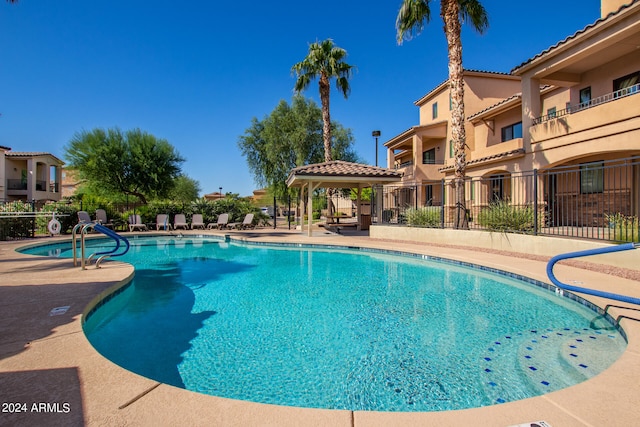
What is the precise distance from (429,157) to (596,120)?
13695 millimetres

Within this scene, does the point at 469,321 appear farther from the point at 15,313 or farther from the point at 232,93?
the point at 232,93

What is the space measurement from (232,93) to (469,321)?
70.5ft

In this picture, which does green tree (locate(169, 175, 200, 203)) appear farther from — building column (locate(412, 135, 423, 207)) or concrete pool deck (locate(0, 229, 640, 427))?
concrete pool deck (locate(0, 229, 640, 427))

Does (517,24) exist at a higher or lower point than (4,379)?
higher

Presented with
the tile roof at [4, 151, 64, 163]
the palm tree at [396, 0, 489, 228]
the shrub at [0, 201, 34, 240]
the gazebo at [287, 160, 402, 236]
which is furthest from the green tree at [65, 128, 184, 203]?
the palm tree at [396, 0, 489, 228]

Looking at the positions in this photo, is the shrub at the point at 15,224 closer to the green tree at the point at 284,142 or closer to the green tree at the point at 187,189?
the green tree at the point at 284,142

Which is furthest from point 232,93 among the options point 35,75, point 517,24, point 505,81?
point 505,81

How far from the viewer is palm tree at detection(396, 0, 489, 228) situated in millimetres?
11789

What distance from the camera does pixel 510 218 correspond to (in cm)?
977

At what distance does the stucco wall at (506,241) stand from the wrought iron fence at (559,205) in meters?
0.35

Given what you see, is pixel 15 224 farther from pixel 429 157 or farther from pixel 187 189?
pixel 187 189

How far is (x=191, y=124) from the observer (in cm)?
2484

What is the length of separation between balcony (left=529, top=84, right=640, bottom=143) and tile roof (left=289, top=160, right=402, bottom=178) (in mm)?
6085

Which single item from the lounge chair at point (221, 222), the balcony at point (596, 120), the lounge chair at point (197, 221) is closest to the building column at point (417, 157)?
the balcony at point (596, 120)
